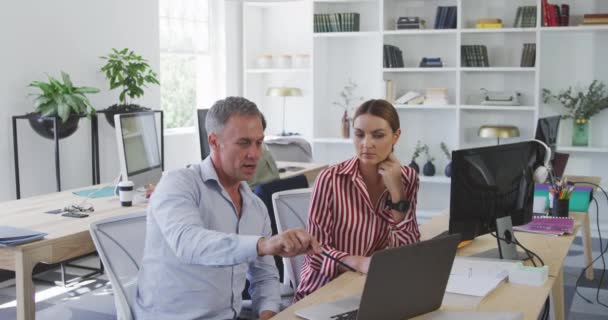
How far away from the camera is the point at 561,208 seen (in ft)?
11.5

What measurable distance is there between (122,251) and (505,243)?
1345 millimetres

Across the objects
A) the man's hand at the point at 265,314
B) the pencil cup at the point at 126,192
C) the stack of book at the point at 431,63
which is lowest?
the man's hand at the point at 265,314

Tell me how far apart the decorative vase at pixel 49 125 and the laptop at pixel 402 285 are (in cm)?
362

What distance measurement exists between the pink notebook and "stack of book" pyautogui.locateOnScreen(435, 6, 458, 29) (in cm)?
363

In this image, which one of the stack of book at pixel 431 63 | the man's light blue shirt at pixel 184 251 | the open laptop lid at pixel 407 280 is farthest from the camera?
the stack of book at pixel 431 63

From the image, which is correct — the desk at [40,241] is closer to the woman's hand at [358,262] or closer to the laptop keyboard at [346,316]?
the woman's hand at [358,262]

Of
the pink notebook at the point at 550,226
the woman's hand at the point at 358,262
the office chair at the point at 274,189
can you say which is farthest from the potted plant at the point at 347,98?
the woman's hand at the point at 358,262

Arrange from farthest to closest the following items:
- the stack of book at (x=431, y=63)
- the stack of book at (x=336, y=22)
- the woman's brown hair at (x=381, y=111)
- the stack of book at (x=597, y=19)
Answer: the stack of book at (x=336, y=22), the stack of book at (x=431, y=63), the stack of book at (x=597, y=19), the woman's brown hair at (x=381, y=111)

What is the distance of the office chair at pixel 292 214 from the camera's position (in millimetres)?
2879

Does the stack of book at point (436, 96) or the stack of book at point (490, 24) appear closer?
the stack of book at point (490, 24)

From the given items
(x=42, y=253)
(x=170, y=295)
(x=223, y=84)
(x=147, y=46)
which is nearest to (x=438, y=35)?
(x=223, y=84)

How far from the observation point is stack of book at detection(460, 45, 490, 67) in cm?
670

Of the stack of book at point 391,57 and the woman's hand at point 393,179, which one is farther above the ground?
the stack of book at point 391,57

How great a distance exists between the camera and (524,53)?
6531 millimetres
